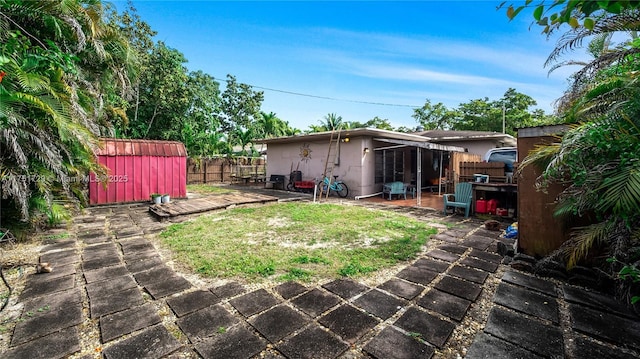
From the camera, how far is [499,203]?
6.68 m

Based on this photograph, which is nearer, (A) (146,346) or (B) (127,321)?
(A) (146,346)

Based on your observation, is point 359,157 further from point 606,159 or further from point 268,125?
point 268,125

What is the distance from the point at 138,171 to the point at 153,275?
6.86 meters

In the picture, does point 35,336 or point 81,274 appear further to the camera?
point 81,274

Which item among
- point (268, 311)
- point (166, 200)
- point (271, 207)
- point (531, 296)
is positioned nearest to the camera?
point (268, 311)

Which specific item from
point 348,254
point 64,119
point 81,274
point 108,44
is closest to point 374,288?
point 348,254

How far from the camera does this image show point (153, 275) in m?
3.25

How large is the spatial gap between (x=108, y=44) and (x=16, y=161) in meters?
3.36

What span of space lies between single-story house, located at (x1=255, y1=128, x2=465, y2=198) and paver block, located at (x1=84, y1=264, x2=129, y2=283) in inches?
285

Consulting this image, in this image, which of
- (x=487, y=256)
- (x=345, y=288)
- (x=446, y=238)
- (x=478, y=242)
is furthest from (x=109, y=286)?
(x=478, y=242)

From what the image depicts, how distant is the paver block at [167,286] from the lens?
277 cm

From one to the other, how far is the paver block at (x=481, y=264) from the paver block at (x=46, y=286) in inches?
194

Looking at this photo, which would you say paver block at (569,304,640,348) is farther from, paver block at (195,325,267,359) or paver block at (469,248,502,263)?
paver block at (195,325,267,359)

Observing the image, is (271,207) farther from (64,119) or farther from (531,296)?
(531,296)
